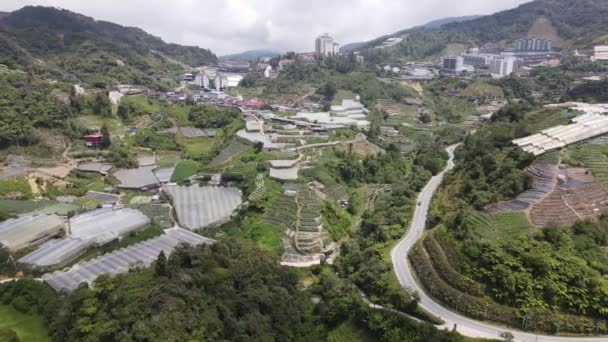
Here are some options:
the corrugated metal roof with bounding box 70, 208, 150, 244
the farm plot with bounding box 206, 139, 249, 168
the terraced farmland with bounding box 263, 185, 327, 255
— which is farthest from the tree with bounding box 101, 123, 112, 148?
the terraced farmland with bounding box 263, 185, 327, 255

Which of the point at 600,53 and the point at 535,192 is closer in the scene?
the point at 535,192

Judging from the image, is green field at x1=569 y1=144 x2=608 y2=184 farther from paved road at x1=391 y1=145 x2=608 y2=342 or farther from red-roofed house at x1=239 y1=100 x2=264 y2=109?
red-roofed house at x1=239 y1=100 x2=264 y2=109

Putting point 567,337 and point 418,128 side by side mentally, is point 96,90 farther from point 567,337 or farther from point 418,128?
point 567,337

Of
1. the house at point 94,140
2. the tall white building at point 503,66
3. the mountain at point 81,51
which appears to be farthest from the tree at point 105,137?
the tall white building at point 503,66

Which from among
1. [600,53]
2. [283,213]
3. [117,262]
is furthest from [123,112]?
[600,53]

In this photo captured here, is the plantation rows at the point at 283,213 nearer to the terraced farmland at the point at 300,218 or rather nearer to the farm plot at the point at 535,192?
the terraced farmland at the point at 300,218

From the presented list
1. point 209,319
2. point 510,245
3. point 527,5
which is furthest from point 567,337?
point 527,5

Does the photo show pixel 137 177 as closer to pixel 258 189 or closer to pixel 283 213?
pixel 258 189
